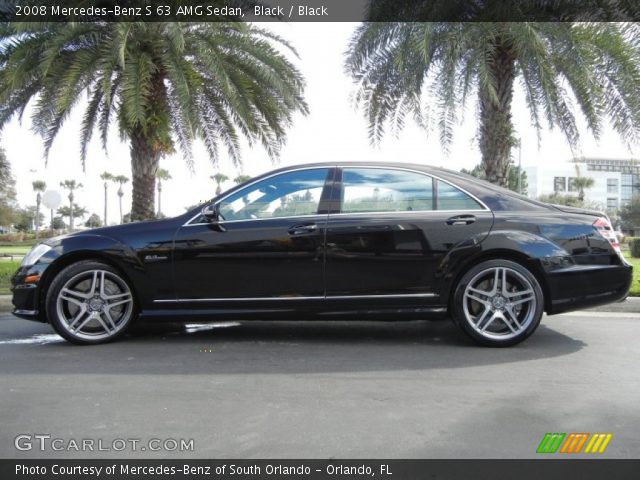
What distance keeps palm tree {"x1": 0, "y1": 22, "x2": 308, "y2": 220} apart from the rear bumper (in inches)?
278

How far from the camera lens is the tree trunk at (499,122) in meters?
9.69

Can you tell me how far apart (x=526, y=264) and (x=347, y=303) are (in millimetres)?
1572

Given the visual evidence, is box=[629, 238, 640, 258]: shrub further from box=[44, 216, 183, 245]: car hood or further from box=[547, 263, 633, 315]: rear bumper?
box=[44, 216, 183, 245]: car hood

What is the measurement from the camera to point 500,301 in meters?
4.69

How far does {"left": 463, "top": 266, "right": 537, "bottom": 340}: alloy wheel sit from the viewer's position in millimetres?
4664

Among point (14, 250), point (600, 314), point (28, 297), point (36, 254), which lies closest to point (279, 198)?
point (36, 254)

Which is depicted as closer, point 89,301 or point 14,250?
point 89,301

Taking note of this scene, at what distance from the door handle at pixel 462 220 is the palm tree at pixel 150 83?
6.28m

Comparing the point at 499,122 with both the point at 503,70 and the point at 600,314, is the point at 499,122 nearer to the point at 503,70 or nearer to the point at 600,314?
the point at 503,70

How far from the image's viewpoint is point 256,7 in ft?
35.5

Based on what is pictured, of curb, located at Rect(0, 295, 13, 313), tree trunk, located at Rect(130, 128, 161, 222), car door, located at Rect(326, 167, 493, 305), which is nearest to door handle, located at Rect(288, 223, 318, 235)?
car door, located at Rect(326, 167, 493, 305)

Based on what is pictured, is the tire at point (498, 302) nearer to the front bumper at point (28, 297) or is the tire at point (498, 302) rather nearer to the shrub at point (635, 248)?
the front bumper at point (28, 297)

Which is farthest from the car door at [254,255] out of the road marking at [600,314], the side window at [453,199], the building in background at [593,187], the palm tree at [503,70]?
the building in background at [593,187]

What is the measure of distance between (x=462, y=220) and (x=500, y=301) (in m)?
0.76
